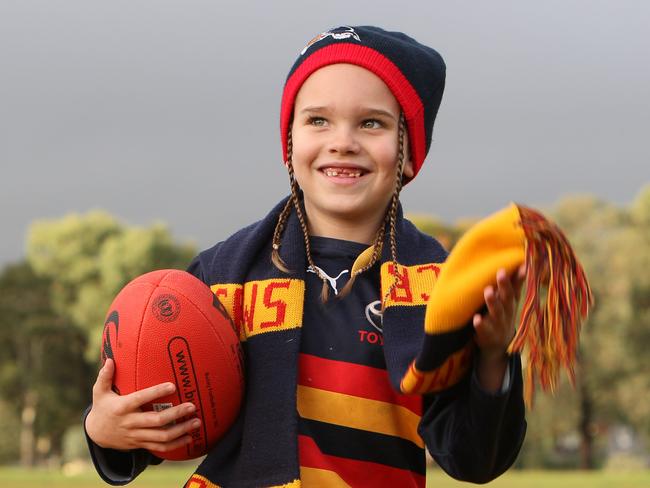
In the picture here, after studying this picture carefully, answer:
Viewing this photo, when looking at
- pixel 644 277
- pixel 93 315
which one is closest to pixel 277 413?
pixel 644 277

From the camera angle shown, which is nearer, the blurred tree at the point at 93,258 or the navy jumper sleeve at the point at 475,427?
the navy jumper sleeve at the point at 475,427

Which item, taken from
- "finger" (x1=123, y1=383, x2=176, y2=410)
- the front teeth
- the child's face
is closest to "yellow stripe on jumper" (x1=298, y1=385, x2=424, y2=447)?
"finger" (x1=123, y1=383, x2=176, y2=410)

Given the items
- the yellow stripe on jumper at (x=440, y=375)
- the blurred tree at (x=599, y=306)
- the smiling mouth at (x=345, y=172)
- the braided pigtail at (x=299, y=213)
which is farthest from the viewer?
the blurred tree at (x=599, y=306)

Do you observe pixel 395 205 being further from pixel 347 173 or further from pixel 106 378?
pixel 106 378

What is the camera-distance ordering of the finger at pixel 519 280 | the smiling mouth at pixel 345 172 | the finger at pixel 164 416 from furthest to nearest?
the smiling mouth at pixel 345 172, the finger at pixel 164 416, the finger at pixel 519 280

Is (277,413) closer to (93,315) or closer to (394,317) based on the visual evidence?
(394,317)

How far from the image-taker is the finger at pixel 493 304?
280 centimetres

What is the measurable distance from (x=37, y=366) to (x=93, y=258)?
5714mm

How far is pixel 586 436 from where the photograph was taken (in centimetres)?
3841

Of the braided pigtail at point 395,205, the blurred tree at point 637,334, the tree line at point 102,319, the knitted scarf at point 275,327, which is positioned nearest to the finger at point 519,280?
the knitted scarf at point 275,327

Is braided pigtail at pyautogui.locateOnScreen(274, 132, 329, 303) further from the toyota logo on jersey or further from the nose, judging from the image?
the nose

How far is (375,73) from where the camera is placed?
136 inches

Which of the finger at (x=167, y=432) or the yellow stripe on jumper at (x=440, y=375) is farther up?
the yellow stripe on jumper at (x=440, y=375)

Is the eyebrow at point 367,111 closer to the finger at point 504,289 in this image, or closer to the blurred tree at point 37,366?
the finger at point 504,289
